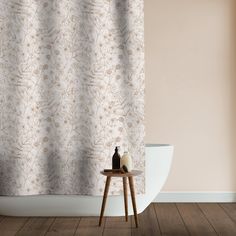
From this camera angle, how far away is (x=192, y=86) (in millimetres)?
4953

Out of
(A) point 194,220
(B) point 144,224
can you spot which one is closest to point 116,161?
(B) point 144,224

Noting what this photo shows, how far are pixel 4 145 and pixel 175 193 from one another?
1673mm

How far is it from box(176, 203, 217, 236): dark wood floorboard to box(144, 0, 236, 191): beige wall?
0.98 feet

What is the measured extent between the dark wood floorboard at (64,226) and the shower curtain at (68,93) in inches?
8.9

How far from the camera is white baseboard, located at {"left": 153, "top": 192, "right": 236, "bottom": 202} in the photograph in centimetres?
492

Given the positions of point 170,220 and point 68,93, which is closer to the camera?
point 170,220

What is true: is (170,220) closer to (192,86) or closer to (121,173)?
(121,173)

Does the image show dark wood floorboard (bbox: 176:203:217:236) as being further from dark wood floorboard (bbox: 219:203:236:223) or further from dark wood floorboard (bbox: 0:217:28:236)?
dark wood floorboard (bbox: 0:217:28:236)

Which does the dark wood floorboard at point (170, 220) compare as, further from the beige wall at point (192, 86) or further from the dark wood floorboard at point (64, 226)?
the dark wood floorboard at point (64, 226)

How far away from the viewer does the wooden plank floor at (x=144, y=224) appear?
12.3 ft

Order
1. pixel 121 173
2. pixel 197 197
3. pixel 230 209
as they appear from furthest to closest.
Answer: pixel 197 197
pixel 230 209
pixel 121 173

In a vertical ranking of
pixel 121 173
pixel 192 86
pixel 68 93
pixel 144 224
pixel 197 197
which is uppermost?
pixel 192 86

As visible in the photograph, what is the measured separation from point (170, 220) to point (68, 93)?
130cm

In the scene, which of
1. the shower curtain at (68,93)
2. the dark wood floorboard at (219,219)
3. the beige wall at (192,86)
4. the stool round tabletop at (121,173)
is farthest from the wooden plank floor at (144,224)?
the beige wall at (192,86)
